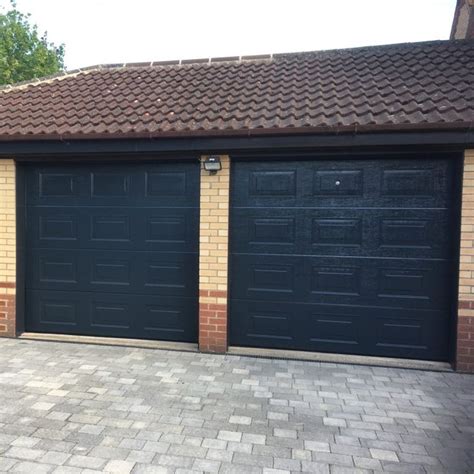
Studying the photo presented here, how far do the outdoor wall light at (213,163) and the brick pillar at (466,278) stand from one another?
2673 mm

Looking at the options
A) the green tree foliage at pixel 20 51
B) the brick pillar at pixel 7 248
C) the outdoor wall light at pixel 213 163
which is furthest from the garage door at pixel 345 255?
the green tree foliage at pixel 20 51

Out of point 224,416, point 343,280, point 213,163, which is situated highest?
point 213,163

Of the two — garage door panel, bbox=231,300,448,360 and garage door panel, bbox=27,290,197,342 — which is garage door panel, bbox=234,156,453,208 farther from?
garage door panel, bbox=27,290,197,342

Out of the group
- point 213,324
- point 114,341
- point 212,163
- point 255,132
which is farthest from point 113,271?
point 255,132

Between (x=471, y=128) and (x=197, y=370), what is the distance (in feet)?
12.2

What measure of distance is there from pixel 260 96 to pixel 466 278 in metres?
3.30

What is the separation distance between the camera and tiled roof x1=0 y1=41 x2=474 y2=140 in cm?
445

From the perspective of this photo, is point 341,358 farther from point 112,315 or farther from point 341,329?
point 112,315

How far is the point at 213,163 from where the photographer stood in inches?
185

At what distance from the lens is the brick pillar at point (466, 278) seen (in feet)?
14.0

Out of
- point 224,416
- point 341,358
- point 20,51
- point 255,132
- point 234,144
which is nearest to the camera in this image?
point 224,416

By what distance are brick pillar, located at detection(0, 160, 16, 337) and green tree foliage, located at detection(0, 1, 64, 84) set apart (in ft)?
50.7

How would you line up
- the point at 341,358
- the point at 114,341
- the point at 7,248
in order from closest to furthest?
1. the point at 341,358
2. the point at 114,341
3. the point at 7,248

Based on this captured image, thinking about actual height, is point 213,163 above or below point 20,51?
below
